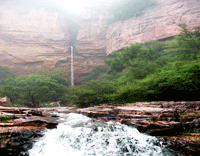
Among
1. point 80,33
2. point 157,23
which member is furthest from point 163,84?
point 80,33

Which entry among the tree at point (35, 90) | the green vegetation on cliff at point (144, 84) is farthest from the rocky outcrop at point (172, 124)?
the tree at point (35, 90)

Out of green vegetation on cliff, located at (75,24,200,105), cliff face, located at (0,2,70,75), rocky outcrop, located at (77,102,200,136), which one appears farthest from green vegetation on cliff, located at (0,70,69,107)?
cliff face, located at (0,2,70,75)

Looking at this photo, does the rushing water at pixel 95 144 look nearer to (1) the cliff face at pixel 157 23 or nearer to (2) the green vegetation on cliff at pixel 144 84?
(2) the green vegetation on cliff at pixel 144 84

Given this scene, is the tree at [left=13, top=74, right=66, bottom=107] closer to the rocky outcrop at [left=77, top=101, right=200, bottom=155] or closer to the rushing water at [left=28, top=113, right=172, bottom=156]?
the rocky outcrop at [left=77, top=101, right=200, bottom=155]

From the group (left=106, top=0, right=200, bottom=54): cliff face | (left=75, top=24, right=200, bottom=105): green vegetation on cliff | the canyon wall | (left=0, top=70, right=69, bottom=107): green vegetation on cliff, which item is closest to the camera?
(left=75, top=24, right=200, bottom=105): green vegetation on cliff

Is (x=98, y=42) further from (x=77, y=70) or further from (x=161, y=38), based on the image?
(x=161, y=38)

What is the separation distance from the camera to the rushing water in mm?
4215

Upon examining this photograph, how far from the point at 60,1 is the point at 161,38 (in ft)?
146

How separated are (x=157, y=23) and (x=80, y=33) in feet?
82.6

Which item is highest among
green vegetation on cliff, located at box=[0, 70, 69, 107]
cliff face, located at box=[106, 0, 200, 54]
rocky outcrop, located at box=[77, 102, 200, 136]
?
cliff face, located at box=[106, 0, 200, 54]

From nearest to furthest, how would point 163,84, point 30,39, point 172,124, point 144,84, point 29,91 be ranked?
1. point 172,124
2. point 163,84
3. point 144,84
4. point 29,91
5. point 30,39

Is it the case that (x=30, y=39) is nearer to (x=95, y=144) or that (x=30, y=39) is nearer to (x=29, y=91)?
(x=29, y=91)

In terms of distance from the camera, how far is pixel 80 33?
43.9 meters

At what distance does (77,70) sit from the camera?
36781 mm
